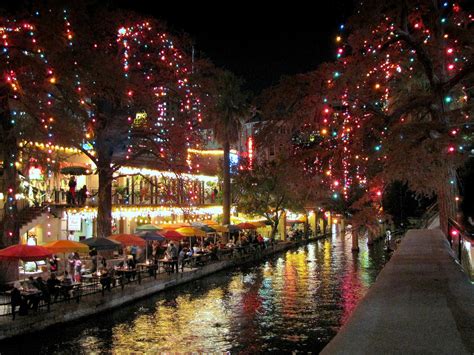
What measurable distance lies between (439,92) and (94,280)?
1758 cm

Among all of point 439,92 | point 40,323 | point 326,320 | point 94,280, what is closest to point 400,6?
point 439,92

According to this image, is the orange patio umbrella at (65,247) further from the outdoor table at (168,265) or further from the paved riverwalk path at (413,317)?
the paved riverwalk path at (413,317)

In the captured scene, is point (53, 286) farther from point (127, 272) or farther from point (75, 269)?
point (127, 272)

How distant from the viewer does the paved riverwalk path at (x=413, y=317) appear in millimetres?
4453

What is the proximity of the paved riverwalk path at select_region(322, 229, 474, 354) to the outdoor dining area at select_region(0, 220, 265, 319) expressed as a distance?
13636mm

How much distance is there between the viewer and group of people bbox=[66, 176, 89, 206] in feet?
113

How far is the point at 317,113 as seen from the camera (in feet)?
41.6

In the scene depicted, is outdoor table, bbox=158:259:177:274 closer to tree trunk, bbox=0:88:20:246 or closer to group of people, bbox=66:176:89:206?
group of people, bbox=66:176:89:206

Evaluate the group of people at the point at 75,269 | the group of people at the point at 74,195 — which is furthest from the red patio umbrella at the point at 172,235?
the group of people at the point at 75,269

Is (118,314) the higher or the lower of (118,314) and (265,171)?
the lower

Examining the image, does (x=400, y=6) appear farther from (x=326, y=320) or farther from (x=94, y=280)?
(x=94, y=280)

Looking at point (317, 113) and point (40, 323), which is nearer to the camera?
point (317, 113)

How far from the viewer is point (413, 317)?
18.0 feet

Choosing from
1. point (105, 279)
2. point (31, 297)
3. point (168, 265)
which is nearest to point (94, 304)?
point (105, 279)
